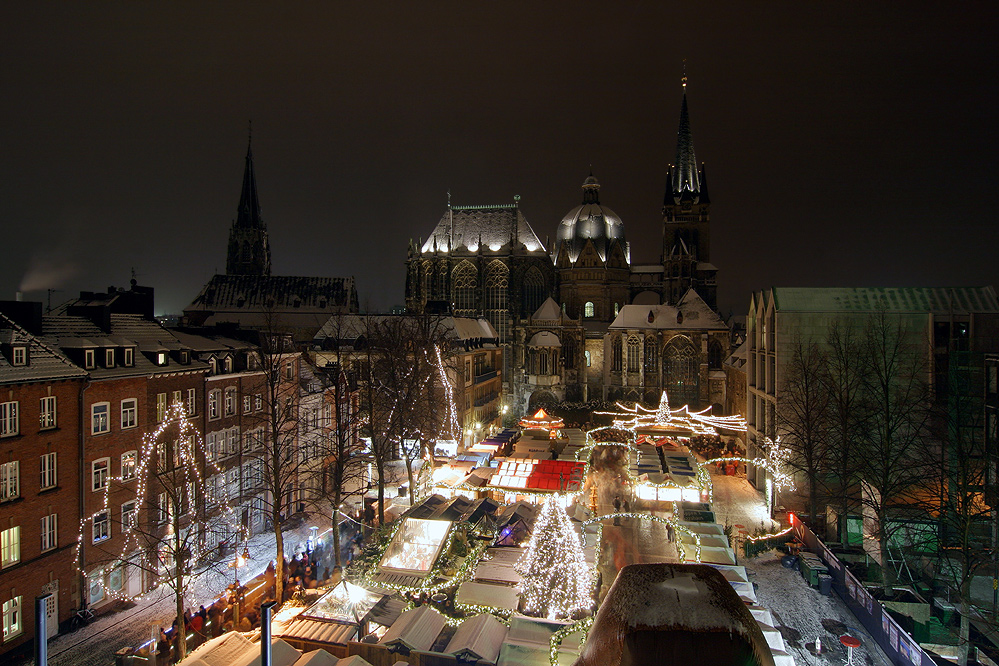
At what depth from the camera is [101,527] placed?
1889 cm

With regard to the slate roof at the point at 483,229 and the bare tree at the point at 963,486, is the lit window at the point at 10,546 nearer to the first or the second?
the bare tree at the point at 963,486

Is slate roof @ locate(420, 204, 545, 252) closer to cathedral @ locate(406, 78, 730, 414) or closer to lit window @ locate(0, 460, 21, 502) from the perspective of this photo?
cathedral @ locate(406, 78, 730, 414)

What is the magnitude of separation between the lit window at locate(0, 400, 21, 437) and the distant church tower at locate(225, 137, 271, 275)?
65.7 meters

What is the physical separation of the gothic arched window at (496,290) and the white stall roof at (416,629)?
54.5m

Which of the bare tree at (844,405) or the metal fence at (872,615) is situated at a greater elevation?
the bare tree at (844,405)

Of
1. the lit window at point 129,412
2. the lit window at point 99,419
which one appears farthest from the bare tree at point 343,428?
the lit window at point 99,419

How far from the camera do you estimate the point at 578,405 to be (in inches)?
2233

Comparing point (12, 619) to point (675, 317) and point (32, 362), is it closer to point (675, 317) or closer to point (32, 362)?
point (32, 362)

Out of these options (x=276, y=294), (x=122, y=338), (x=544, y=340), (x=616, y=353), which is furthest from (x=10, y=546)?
(x=276, y=294)

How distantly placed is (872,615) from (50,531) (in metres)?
23.6

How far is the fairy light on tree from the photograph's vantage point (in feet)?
60.7

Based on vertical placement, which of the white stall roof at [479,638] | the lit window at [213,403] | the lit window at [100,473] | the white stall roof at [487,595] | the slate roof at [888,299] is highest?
the slate roof at [888,299]

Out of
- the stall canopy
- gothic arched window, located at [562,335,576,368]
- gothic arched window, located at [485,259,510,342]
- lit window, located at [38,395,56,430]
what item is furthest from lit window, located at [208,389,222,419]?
gothic arched window, located at [485,259,510,342]

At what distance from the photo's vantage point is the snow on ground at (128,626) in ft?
51.0
